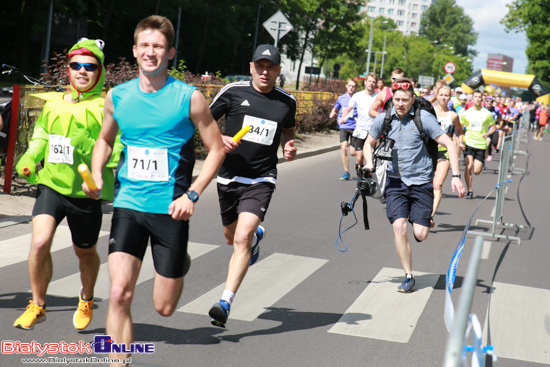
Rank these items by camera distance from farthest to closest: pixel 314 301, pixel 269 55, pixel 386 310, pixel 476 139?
pixel 476 139
pixel 314 301
pixel 386 310
pixel 269 55

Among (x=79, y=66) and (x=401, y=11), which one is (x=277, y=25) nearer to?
(x=79, y=66)

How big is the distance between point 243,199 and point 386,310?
4.81 ft

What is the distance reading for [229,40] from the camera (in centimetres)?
6028

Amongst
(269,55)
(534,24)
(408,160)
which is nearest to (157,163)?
(269,55)

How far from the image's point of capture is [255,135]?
557 cm

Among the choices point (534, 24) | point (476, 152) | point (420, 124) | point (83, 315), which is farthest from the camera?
point (534, 24)

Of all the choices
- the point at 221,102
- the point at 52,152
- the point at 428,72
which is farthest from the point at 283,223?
the point at 428,72

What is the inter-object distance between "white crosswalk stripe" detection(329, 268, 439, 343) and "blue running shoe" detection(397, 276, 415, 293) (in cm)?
5

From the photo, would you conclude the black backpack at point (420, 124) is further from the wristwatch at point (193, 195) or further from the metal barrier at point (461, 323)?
the metal barrier at point (461, 323)

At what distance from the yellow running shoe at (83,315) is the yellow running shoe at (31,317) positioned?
8.5 inches

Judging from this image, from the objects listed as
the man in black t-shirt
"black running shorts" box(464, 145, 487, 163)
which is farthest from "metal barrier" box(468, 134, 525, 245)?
the man in black t-shirt

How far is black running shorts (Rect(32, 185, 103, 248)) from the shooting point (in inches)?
188

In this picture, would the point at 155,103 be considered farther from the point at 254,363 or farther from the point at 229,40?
the point at 229,40

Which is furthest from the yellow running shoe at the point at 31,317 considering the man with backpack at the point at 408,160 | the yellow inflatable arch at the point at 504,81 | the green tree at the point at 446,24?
the green tree at the point at 446,24
